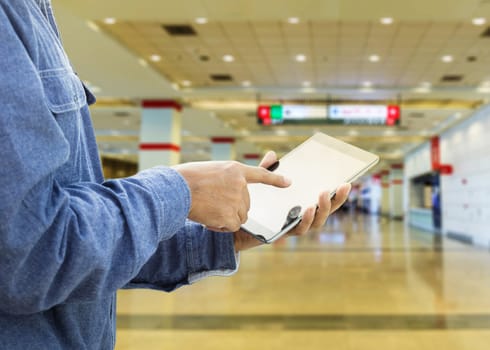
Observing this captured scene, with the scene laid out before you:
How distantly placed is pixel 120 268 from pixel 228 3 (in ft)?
19.3

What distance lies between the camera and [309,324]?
14.1 ft

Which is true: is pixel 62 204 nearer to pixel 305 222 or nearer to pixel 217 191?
pixel 217 191

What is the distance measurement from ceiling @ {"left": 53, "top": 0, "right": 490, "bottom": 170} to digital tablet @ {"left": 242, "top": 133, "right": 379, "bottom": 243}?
5220 mm

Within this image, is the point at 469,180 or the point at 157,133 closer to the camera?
the point at 157,133

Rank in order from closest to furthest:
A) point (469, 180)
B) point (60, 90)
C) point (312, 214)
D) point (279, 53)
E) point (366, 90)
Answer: point (60, 90), point (312, 214), point (279, 53), point (366, 90), point (469, 180)

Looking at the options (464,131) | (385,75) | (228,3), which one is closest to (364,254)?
(385,75)

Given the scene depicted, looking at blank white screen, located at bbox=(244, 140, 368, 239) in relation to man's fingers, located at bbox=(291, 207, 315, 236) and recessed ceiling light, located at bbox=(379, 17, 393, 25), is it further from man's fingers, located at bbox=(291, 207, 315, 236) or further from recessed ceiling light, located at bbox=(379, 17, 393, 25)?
recessed ceiling light, located at bbox=(379, 17, 393, 25)

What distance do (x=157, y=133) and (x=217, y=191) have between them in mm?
11170

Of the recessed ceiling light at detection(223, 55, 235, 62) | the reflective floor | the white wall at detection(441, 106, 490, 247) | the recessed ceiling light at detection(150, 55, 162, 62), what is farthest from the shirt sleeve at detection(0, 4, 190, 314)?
the white wall at detection(441, 106, 490, 247)

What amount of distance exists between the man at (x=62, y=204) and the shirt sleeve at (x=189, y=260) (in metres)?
0.22

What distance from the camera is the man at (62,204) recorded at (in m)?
0.46

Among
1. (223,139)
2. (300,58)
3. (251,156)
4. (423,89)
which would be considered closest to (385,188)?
(251,156)

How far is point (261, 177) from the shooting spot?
77cm

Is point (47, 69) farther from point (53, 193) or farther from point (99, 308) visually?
point (99, 308)
